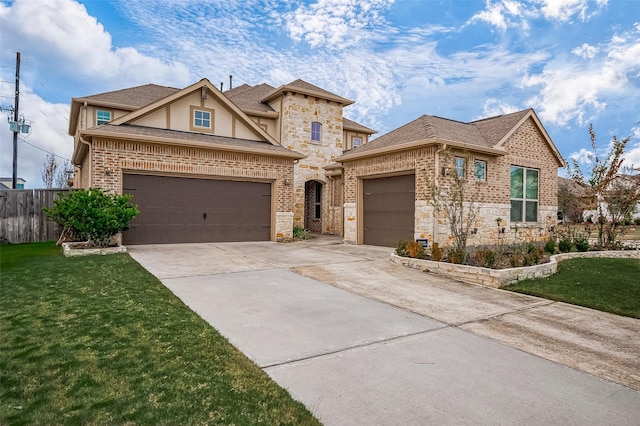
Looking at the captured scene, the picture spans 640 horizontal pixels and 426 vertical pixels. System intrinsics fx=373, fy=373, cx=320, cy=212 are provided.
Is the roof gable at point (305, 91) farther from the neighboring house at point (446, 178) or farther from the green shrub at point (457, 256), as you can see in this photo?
the green shrub at point (457, 256)

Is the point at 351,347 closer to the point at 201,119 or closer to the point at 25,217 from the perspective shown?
the point at 201,119

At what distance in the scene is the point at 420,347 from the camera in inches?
157

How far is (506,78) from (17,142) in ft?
87.4

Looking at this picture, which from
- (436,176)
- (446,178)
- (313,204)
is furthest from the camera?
(313,204)

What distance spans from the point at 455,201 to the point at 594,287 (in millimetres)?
→ 3682

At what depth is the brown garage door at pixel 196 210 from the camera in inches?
483

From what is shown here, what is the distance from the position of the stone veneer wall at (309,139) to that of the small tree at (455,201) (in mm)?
8579

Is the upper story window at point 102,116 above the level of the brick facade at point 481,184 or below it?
Answer: above

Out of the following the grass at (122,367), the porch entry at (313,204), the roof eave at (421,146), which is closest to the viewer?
the grass at (122,367)

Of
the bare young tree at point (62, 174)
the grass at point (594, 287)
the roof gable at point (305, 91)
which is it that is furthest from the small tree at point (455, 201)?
the bare young tree at point (62, 174)

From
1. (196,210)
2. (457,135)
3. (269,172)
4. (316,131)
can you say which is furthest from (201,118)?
(457,135)

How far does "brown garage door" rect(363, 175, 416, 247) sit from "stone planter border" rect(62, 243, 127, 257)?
827 centimetres

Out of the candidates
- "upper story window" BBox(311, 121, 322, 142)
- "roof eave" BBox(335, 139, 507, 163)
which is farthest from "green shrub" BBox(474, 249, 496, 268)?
"upper story window" BBox(311, 121, 322, 142)

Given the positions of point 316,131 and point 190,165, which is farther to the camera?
point 316,131
